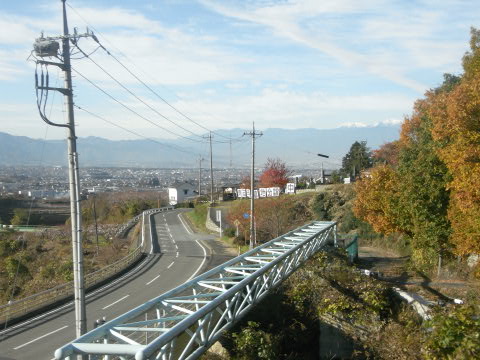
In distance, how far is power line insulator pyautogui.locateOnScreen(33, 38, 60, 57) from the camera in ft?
34.8

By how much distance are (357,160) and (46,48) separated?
52.4 m

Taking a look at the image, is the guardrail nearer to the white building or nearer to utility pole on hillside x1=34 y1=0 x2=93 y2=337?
utility pole on hillside x1=34 y1=0 x2=93 y2=337

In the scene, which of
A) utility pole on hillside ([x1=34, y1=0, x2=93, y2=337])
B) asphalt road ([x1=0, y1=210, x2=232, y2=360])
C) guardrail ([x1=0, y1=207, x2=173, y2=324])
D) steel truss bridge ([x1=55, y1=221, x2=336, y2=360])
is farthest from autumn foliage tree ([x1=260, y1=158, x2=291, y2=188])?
utility pole on hillside ([x1=34, y1=0, x2=93, y2=337])

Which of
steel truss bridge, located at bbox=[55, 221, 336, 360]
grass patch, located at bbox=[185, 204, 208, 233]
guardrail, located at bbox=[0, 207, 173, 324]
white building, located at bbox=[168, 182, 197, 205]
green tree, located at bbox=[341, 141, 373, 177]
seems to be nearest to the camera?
steel truss bridge, located at bbox=[55, 221, 336, 360]

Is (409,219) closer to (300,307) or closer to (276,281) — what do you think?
(300,307)

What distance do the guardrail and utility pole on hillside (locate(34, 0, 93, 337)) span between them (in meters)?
6.91

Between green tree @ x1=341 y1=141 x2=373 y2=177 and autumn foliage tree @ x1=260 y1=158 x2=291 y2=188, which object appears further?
autumn foliage tree @ x1=260 y1=158 x2=291 y2=188

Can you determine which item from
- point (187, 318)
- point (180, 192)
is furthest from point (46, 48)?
point (180, 192)

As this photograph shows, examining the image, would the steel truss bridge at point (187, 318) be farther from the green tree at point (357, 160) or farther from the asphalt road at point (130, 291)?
the green tree at point (357, 160)

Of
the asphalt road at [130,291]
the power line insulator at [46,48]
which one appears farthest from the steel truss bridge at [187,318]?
the power line insulator at [46,48]

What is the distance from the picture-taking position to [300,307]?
53.0 ft

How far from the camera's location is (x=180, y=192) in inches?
3691

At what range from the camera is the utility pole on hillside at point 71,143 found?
10.0 m

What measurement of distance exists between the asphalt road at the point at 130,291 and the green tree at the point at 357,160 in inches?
985
